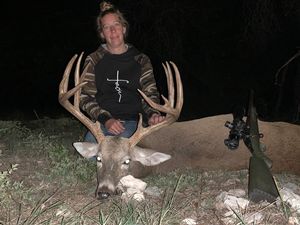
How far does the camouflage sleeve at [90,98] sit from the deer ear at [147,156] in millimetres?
484

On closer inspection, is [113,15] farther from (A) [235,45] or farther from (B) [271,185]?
(A) [235,45]

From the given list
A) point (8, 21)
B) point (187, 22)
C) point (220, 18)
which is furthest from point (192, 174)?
point (8, 21)

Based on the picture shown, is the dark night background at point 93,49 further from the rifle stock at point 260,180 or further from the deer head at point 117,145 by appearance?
the rifle stock at point 260,180

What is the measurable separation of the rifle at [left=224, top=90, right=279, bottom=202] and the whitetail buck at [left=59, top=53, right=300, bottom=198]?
0.88 ft

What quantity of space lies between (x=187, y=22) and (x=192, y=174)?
944cm

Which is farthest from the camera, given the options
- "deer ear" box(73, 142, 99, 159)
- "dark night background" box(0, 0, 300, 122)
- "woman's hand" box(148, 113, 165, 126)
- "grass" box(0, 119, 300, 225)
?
"dark night background" box(0, 0, 300, 122)

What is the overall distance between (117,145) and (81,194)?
65 cm

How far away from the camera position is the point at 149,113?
5.17 m

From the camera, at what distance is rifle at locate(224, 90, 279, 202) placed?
357cm

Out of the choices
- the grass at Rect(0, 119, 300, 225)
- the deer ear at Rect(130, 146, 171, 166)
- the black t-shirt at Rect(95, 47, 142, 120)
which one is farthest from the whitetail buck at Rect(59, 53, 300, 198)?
the black t-shirt at Rect(95, 47, 142, 120)

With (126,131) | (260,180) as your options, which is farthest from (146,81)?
(260,180)

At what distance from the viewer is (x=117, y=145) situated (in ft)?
14.8

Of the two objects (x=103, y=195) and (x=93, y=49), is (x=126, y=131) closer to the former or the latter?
(x=103, y=195)

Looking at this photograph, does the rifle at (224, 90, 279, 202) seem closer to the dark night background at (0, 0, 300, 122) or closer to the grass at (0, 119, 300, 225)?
the grass at (0, 119, 300, 225)
